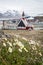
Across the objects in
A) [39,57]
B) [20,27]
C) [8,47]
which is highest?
[8,47]

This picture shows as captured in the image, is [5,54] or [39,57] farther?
[39,57]

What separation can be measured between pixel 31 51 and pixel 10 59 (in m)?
0.79

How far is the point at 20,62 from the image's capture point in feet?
14.3

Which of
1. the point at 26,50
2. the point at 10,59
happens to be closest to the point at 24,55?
the point at 26,50

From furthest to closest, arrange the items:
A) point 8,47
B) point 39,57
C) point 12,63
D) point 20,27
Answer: point 20,27, point 39,57, point 8,47, point 12,63

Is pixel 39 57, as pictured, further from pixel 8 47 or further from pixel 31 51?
pixel 8 47

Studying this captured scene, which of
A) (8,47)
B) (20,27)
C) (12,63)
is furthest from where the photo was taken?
(20,27)

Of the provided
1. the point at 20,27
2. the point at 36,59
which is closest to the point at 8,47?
the point at 36,59

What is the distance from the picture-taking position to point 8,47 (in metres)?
4.56

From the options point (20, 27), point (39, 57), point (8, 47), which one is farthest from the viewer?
point (20, 27)

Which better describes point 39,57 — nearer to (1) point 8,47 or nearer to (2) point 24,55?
(2) point 24,55

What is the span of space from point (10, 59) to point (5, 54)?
13 centimetres

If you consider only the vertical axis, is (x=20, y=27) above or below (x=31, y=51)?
below

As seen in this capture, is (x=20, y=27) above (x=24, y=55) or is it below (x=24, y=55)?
below
